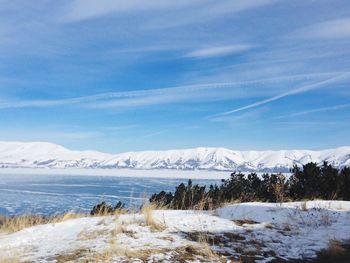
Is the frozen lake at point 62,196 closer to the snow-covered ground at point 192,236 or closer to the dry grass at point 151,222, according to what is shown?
the dry grass at point 151,222

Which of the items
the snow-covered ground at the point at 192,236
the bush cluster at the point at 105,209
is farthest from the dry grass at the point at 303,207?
the bush cluster at the point at 105,209

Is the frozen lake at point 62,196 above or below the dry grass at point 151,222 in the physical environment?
below

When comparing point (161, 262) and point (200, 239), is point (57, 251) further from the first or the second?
point (200, 239)

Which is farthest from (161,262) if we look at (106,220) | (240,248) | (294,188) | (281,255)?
(294,188)

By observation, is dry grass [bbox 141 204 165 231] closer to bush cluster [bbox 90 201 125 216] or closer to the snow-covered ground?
the snow-covered ground

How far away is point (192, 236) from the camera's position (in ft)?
27.1

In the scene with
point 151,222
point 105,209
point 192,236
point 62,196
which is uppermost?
point 105,209

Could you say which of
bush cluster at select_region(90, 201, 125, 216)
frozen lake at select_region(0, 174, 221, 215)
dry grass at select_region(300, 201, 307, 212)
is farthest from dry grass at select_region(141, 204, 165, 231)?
dry grass at select_region(300, 201, 307, 212)

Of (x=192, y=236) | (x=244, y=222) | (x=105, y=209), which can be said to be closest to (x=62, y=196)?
(x=105, y=209)

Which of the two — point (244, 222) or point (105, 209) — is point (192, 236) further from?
point (105, 209)

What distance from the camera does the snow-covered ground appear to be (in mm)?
7023

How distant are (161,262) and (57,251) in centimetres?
184

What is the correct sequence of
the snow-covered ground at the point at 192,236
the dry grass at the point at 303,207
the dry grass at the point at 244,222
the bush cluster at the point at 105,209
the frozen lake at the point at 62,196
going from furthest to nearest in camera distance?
the frozen lake at the point at 62,196, the bush cluster at the point at 105,209, the dry grass at the point at 303,207, the dry grass at the point at 244,222, the snow-covered ground at the point at 192,236

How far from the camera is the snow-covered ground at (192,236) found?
23.0 feet
